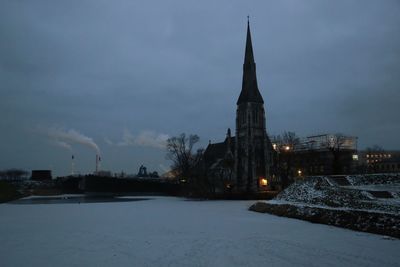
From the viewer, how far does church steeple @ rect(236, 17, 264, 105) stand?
86188 mm

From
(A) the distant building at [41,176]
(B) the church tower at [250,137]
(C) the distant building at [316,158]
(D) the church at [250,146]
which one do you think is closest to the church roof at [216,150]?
(D) the church at [250,146]

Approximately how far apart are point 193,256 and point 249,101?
72394mm

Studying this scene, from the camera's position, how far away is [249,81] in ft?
285

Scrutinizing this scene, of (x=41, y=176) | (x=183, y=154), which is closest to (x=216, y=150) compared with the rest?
(x=183, y=154)

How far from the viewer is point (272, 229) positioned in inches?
917

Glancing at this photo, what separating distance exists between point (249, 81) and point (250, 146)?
15488 mm

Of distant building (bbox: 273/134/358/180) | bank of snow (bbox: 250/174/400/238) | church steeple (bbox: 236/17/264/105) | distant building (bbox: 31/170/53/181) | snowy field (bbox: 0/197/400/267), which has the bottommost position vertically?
snowy field (bbox: 0/197/400/267)

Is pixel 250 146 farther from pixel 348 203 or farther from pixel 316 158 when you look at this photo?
pixel 348 203

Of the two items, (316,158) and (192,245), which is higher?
(316,158)

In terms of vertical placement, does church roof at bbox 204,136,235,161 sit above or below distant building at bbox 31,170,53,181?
above

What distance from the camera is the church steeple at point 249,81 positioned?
8619cm

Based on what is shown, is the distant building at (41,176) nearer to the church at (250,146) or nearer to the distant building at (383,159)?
the church at (250,146)

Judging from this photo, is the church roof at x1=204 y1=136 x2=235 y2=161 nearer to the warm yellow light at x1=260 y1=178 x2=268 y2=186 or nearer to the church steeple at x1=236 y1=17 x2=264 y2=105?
the church steeple at x1=236 y1=17 x2=264 y2=105

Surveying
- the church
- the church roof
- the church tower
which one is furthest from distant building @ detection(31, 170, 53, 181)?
the church tower
